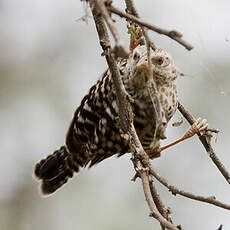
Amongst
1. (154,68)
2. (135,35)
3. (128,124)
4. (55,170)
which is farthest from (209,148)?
(55,170)

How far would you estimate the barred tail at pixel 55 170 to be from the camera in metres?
4.47

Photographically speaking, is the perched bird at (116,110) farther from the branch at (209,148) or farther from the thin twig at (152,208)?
the thin twig at (152,208)

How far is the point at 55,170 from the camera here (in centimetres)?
454

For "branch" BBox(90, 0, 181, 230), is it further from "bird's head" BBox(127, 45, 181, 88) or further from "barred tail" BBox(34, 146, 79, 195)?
"barred tail" BBox(34, 146, 79, 195)

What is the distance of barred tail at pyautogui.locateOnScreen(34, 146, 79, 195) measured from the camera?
14.7 ft

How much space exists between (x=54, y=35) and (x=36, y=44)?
27 cm

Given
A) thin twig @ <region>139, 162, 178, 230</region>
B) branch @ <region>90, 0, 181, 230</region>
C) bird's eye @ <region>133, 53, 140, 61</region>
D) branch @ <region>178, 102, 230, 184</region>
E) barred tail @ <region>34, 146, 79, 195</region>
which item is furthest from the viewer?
barred tail @ <region>34, 146, 79, 195</region>

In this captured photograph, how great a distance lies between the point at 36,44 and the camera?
809 centimetres

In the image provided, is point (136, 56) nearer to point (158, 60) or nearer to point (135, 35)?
point (158, 60)

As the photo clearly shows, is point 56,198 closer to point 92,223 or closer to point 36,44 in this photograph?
point 92,223

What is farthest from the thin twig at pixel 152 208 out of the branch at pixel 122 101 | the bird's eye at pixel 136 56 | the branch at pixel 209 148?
the bird's eye at pixel 136 56

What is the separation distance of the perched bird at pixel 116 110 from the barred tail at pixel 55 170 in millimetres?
296

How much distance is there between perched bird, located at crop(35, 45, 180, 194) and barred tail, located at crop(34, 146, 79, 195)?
296 mm

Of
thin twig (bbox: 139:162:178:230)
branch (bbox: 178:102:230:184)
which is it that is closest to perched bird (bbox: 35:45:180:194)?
branch (bbox: 178:102:230:184)
